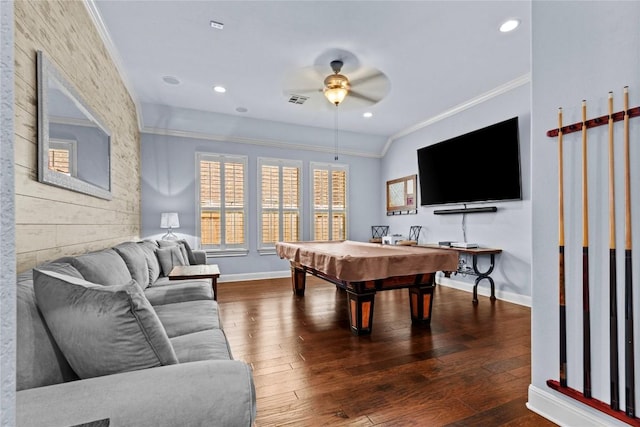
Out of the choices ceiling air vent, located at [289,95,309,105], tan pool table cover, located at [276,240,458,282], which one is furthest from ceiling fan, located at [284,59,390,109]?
tan pool table cover, located at [276,240,458,282]

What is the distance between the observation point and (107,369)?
1.01m

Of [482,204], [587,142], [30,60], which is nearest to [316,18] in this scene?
[30,60]

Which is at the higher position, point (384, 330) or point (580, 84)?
point (580, 84)

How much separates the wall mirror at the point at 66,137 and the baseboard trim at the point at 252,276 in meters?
3.00

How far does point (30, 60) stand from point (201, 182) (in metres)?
3.83

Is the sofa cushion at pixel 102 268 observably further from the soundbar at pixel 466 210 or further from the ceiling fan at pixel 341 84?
the soundbar at pixel 466 210

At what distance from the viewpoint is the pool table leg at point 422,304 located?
3.21 metres

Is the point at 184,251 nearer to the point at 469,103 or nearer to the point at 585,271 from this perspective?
the point at 585,271

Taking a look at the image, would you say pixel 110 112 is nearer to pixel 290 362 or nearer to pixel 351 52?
pixel 351 52

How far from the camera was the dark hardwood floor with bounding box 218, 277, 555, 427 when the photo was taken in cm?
174

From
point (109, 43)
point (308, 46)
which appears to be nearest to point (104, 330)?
point (308, 46)

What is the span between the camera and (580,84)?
63.1 inches

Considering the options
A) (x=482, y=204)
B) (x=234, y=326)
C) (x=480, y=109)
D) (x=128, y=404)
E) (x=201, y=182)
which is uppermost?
(x=480, y=109)

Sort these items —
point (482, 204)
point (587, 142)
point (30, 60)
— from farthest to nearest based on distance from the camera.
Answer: point (482, 204), point (30, 60), point (587, 142)
